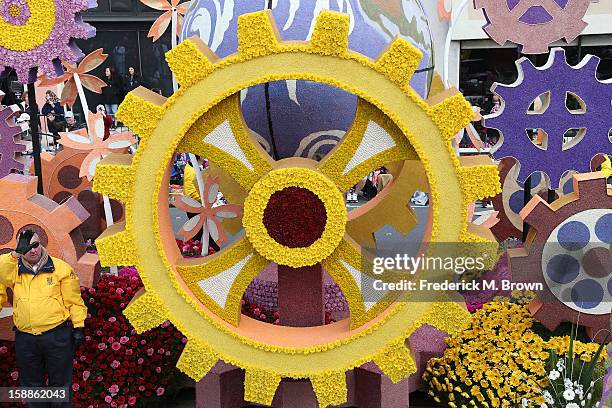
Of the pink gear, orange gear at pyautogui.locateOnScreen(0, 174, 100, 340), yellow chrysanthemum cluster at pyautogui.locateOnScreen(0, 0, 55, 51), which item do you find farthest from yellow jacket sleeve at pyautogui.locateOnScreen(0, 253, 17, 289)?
the pink gear

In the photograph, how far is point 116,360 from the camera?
4.26m

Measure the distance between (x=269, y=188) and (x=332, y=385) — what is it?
3.49ft

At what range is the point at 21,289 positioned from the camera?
3.61m

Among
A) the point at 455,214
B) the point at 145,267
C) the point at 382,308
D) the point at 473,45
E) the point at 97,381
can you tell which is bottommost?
the point at 97,381

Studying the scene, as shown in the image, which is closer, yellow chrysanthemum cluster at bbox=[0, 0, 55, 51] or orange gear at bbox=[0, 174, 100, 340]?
orange gear at bbox=[0, 174, 100, 340]

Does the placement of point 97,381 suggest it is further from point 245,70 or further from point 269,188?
point 245,70

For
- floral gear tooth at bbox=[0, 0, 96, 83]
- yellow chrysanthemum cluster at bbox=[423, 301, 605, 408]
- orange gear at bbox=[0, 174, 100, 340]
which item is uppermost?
floral gear tooth at bbox=[0, 0, 96, 83]

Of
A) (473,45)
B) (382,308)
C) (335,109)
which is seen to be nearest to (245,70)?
(335,109)

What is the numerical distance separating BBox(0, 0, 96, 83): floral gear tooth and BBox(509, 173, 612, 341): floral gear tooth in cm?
337

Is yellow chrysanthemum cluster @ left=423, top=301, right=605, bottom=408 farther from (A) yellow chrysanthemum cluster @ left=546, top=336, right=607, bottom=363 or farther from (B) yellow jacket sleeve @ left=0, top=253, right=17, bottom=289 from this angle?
(B) yellow jacket sleeve @ left=0, top=253, right=17, bottom=289

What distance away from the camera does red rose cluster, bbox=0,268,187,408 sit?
13.6 feet

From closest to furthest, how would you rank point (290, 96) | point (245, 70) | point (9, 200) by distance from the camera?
point (245, 70) → point (290, 96) → point (9, 200)

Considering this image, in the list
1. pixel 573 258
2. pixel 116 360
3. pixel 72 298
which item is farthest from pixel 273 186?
pixel 573 258

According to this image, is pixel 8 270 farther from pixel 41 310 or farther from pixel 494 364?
pixel 494 364
